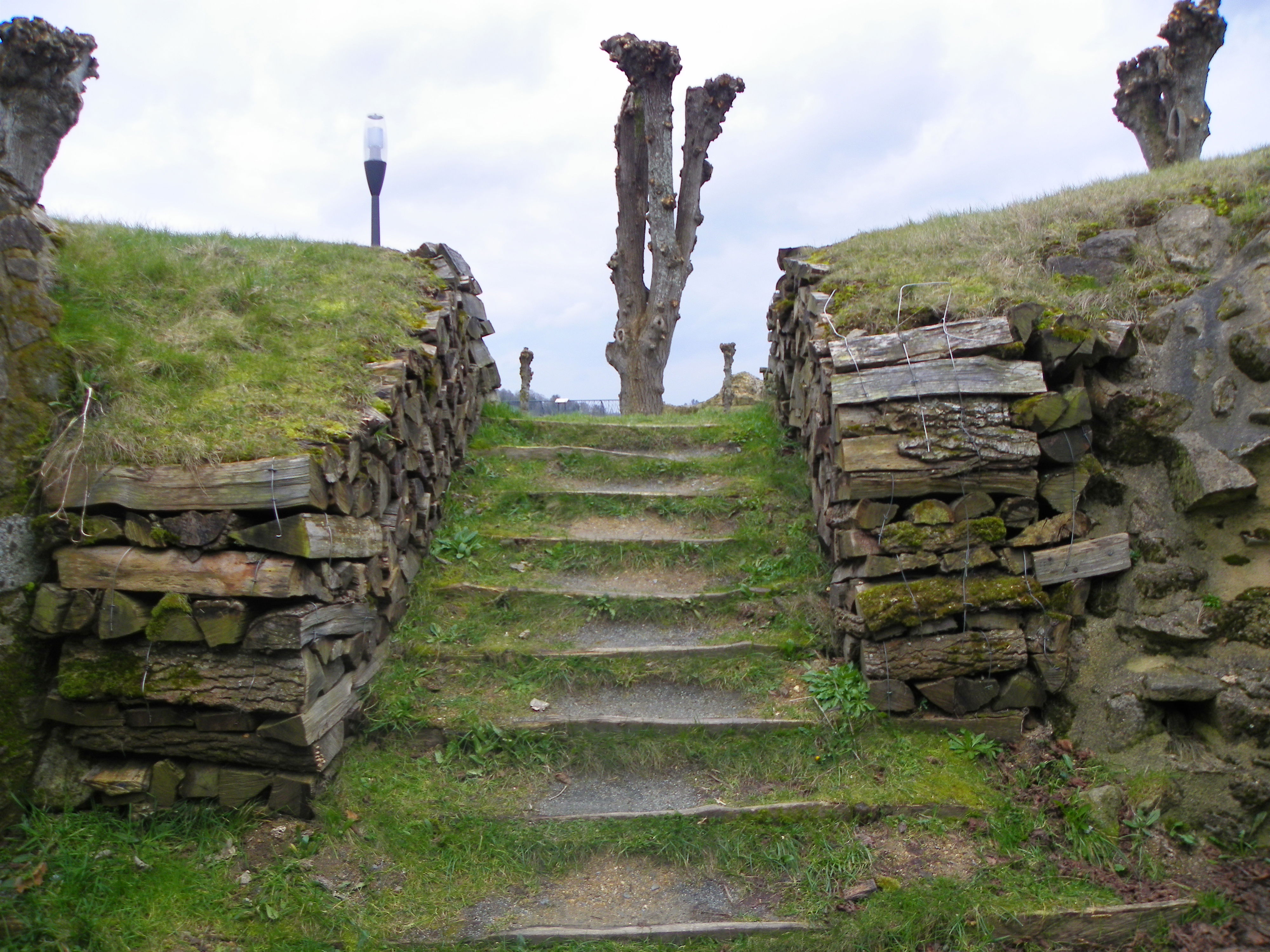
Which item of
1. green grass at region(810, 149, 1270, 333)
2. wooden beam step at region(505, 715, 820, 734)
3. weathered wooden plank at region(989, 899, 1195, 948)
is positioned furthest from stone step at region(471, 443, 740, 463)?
weathered wooden plank at region(989, 899, 1195, 948)

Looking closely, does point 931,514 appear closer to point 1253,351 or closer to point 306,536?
point 1253,351

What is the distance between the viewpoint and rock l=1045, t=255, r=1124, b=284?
6023 mm

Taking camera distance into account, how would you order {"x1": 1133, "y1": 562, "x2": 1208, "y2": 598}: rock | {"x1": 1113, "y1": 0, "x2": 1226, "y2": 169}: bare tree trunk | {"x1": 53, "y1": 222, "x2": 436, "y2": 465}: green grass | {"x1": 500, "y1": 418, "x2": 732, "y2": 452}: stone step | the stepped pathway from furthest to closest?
{"x1": 1113, "y1": 0, "x2": 1226, "y2": 169}: bare tree trunk
{"x1": 500, "y1": 418, "x2": 732, "y2": 452}: stone step
{"x1": 1133, "y1": 562, "x2": 1208, "y2": 598}: rock
{"x1": 53, "y1": 222, "x2": 436, "y2": 465}: green grass
the stepped pathway

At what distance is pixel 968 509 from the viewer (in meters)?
4.61

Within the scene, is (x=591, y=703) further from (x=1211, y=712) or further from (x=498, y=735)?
(x=1211, y=712)

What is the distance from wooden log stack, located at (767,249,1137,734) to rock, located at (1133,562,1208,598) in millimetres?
133

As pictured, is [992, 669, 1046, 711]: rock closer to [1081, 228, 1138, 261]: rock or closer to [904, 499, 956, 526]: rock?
[904, 499, 956, 526]: rock

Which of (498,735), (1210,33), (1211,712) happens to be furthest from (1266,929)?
(1210,33)

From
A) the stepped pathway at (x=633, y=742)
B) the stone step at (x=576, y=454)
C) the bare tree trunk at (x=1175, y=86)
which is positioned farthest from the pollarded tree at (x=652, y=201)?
the stepped pathway at (x=633, y=742)

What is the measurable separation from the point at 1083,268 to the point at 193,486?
6098 millimetres

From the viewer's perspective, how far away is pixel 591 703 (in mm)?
4742

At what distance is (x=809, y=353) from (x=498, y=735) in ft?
11.5

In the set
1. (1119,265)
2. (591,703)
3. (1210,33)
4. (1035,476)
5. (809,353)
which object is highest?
(1210,33)

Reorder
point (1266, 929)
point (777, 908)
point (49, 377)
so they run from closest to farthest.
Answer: point (1266, 929) < point (777, 908) < point (49, 377)
